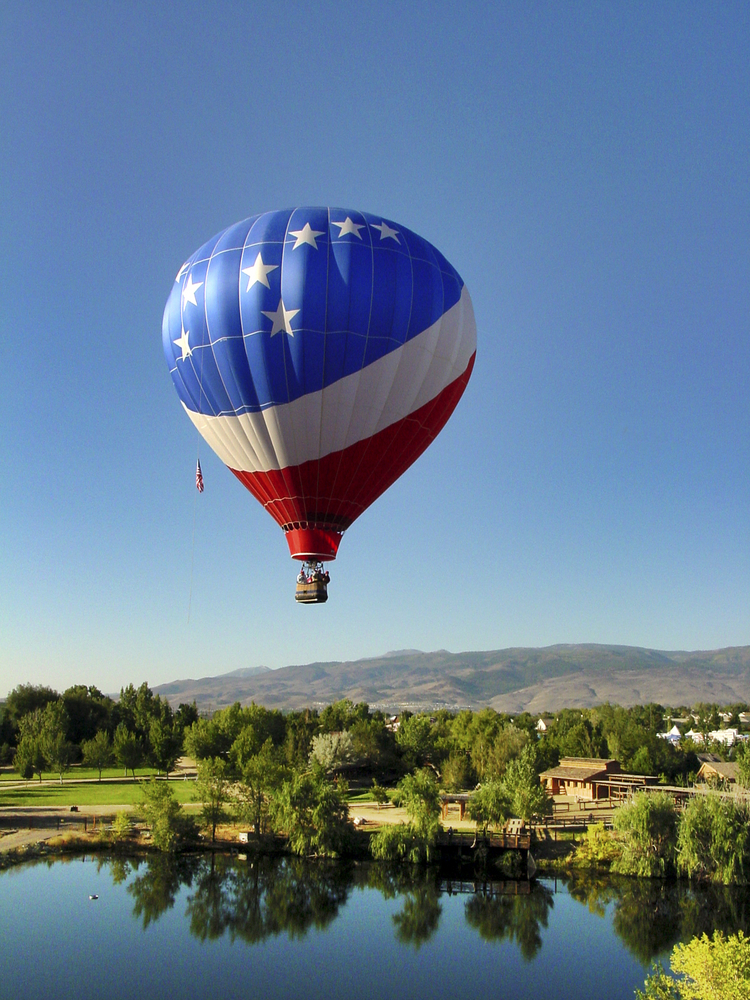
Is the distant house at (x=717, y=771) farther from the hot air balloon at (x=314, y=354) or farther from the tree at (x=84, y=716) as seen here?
the tree at (x=84, y=716)

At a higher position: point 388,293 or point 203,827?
point 388,293

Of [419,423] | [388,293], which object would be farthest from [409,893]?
[388,293]

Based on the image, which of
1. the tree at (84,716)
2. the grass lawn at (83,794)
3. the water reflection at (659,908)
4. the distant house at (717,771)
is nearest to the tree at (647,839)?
the water reflection at (659,908)

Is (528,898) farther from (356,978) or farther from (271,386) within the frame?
(271,386)

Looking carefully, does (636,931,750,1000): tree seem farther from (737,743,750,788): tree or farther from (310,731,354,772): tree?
(310,731,354,772): tree

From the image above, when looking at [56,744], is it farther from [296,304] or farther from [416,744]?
[296,304]
